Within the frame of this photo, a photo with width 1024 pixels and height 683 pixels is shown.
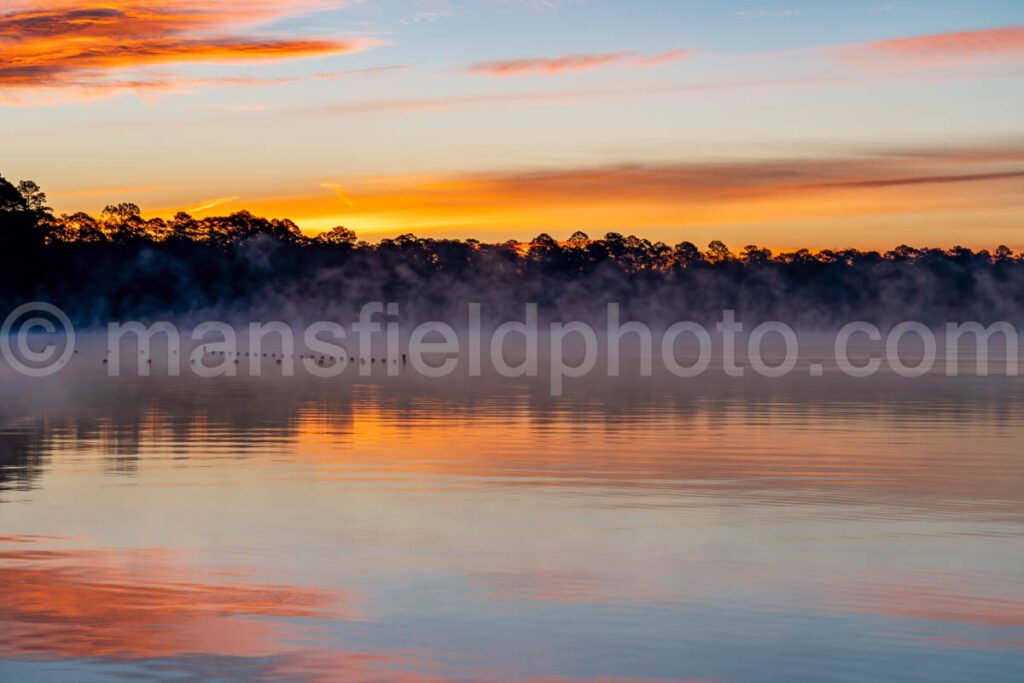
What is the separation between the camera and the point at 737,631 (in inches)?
626

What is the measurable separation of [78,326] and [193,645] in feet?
587

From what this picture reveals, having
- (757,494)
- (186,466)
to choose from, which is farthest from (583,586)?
(186,466)

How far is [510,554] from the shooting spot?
20609 millimetres

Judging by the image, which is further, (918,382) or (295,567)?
(918,382)

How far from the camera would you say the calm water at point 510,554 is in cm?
1480

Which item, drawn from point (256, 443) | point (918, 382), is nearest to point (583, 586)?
point (256, 443)

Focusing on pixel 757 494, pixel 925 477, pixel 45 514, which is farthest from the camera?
pixel 925 477

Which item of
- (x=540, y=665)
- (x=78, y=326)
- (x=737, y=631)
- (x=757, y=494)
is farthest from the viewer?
(x=78, y=326)

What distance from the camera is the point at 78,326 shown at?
187000mm

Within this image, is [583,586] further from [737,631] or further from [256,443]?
[256,443]

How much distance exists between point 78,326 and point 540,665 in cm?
18037

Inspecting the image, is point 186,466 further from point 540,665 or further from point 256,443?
point 540,665

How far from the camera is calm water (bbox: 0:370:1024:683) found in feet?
48.6

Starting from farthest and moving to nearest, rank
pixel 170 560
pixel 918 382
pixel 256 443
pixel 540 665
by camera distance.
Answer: pixel 918 382 → pixel 256 443 → pixel 170 560 → pixel 540 665
